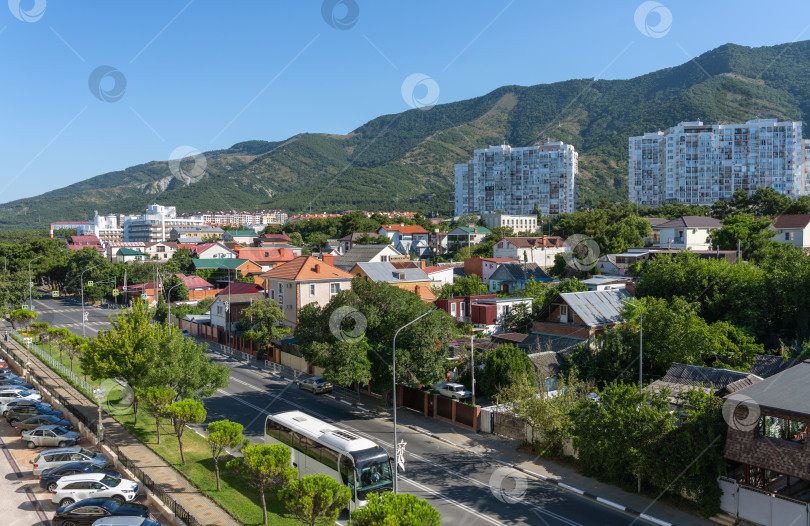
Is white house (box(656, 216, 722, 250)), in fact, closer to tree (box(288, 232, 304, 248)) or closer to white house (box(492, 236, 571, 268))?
white house (box(492, 236, 571, 268))

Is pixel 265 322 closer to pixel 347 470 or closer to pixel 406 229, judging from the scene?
pixel 347 470

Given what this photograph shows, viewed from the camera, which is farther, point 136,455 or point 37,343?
point 37,343

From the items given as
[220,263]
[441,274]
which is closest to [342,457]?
[441,274]

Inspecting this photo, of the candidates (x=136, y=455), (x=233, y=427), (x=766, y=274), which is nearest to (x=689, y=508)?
(x=233, y=427)

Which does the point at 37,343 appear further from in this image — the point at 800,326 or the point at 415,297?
the point at 800,326

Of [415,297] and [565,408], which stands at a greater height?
[415,297]

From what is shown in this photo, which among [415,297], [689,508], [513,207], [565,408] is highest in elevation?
[513,207]

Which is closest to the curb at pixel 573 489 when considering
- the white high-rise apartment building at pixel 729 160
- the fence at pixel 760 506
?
the fence at pixel 760 506
